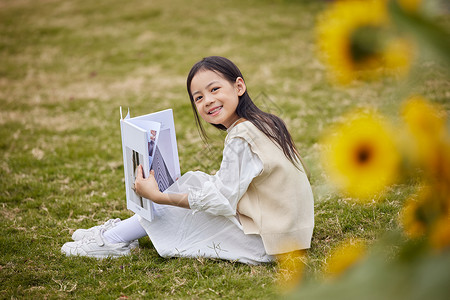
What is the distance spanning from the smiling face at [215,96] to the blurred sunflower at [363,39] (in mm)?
1467

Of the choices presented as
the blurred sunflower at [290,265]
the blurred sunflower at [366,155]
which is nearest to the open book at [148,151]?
the blurred sunflower at [290,265]

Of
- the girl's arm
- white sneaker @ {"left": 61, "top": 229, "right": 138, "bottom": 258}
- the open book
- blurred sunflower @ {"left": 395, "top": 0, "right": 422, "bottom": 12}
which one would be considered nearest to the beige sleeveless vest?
the girl's arm

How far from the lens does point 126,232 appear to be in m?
2.21

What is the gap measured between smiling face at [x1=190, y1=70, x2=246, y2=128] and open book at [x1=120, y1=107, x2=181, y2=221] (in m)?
0.21

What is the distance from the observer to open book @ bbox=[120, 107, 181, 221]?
6.45ft

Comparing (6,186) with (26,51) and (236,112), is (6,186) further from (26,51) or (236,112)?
(26,51)

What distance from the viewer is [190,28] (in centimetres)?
842

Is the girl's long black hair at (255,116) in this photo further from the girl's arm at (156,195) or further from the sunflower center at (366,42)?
the sunflower center at (366,42)

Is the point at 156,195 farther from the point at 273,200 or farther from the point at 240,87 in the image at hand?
the point at 240,87

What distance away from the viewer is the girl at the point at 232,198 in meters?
1.88

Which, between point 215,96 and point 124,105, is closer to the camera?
point 215,96

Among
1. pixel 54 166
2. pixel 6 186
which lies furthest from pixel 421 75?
pixel 54 166

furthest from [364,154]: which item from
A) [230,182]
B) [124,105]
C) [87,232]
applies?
[124,105]

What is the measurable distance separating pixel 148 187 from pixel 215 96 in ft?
1.63
